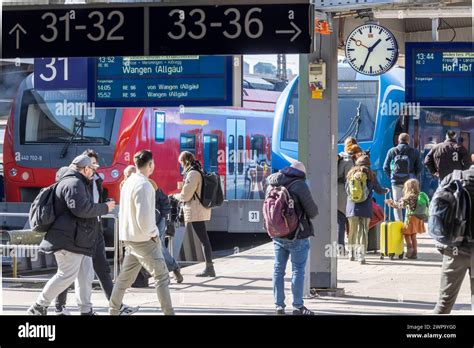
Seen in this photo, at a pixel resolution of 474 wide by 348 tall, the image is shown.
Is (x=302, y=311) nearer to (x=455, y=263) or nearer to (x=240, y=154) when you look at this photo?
(x=455, y=263)

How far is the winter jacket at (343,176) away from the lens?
15.1 m

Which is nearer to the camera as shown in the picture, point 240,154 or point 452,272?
point 452,272

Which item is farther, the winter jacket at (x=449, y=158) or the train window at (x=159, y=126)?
the train window at (x=159, y=126)

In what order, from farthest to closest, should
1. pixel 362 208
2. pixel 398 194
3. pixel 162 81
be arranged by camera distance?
pixel 398 194, pixel 362 208, pixel 162 81

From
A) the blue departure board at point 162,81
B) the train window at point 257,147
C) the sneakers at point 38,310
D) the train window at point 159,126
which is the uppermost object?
the blue departure board at point 162,81

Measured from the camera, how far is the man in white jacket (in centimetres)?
920

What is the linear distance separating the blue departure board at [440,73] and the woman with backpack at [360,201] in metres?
2.00

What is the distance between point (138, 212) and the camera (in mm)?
9227

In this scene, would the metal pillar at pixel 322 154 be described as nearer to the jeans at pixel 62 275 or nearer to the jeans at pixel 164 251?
the jeans at pixel 164 251

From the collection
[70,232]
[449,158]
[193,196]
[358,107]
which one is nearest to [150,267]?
[70,232]

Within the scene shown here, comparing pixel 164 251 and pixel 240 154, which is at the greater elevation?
pixel 240 154

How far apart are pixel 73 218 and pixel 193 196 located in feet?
12.9

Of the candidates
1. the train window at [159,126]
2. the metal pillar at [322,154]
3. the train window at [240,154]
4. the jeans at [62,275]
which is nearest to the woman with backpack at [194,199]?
the metal pillar at [322,154]

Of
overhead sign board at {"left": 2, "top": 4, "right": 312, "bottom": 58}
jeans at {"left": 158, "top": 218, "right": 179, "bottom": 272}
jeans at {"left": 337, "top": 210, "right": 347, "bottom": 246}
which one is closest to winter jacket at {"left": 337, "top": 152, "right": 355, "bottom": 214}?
jeans at {"left": 337, "top": 210, "right": 347, "bottom": 246}
